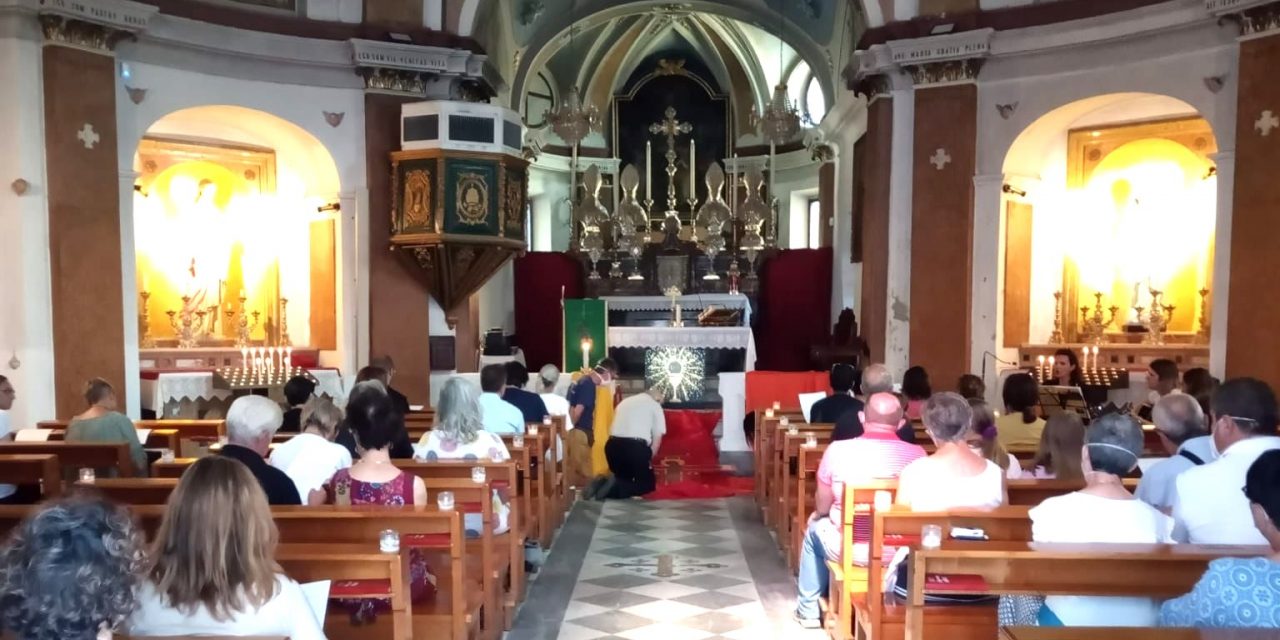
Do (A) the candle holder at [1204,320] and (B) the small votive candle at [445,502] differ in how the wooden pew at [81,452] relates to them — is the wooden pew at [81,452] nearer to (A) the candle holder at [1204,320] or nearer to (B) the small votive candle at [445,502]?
(B) the small votive candle at [445,502]

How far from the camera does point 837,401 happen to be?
6062mm

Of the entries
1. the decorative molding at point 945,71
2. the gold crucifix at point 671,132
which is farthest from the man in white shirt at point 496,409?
the gold crucifix at point 671,132

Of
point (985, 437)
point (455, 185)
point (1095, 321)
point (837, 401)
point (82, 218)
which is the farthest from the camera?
point (1095, 321)

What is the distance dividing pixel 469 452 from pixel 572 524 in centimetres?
226

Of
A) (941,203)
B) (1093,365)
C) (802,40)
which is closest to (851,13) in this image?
(802,40)

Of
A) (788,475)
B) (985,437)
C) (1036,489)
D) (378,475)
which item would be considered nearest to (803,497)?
(788,475)

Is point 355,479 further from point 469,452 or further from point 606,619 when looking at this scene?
point 606,619

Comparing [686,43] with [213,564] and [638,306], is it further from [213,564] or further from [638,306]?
[213,564]

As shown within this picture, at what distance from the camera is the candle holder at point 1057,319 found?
10.6 m

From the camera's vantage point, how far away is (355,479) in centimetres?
343

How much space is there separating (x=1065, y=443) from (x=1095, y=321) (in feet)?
24.7

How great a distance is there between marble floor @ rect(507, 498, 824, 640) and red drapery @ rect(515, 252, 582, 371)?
858 centimetres

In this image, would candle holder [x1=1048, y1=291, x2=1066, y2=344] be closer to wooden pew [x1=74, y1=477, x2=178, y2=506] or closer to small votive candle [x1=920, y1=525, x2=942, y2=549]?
small votive candle [x1=920, y1=525, x2=942, y2=549]

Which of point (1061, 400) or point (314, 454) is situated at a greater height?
point (314, 454)
